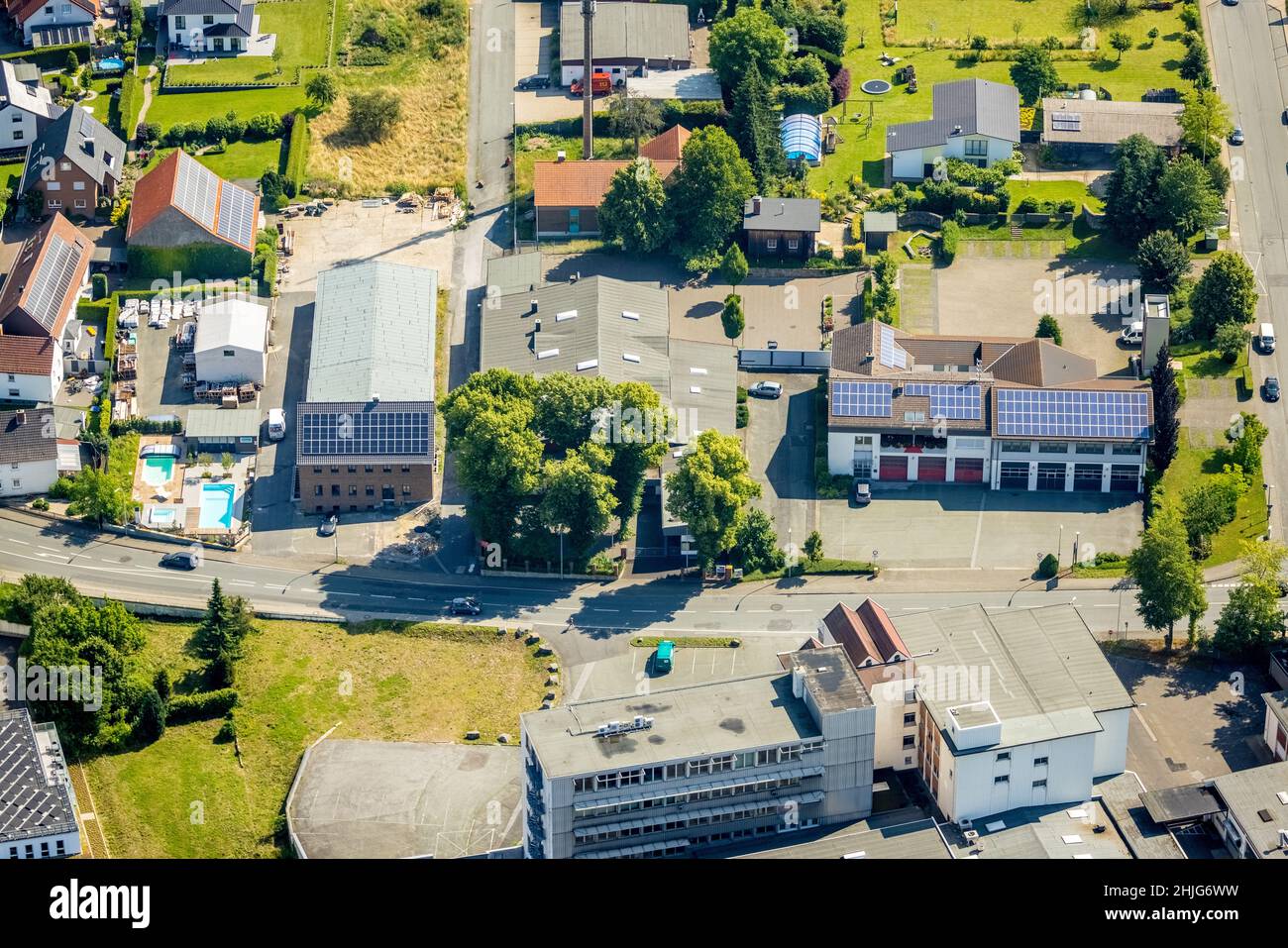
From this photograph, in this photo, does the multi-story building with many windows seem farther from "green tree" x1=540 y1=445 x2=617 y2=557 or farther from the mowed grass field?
"green tree" x1=540 y1=445 x2=617 y2=557

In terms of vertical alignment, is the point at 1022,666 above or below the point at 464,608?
below

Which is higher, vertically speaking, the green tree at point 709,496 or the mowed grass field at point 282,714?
the green tree at point 709,496

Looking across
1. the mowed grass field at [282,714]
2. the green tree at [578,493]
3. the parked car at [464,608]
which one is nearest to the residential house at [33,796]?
A: the mowed grass field at [282,714]

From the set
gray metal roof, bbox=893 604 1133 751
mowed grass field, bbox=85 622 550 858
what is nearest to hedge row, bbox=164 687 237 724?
mowed grass field, bbox=85 622 550 858

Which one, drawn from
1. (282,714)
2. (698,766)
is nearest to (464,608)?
(282,714)

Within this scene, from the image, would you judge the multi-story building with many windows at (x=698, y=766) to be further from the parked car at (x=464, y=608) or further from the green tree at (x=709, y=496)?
the parked car at (x=464, y=608)

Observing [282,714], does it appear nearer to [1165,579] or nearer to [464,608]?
[464,608]
